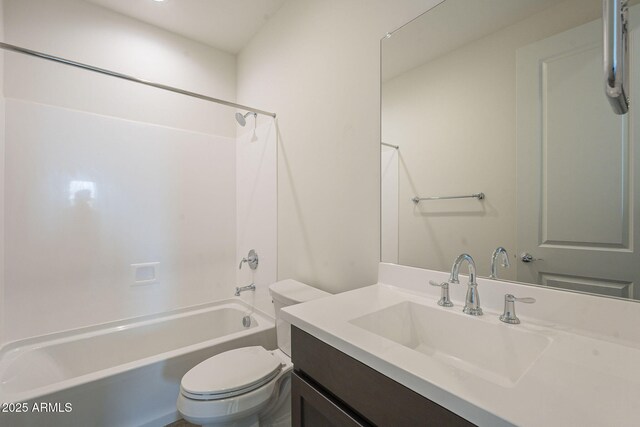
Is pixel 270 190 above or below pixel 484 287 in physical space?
above

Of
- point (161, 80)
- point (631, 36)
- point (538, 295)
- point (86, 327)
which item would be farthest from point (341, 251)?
point (161, 80)

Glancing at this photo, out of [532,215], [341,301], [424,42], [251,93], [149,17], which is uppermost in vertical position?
[149,17]

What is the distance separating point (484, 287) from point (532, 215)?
0.28 meters

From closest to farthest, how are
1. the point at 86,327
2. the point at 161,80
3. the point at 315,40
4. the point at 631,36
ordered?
1. the point at 631,36
2. the point at 315,40
3. the point at 86,327
4. the point at 161,80

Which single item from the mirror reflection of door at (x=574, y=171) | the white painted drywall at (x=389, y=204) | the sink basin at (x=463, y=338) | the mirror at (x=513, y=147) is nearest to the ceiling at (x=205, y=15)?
the mirror at (x=513, y=147)

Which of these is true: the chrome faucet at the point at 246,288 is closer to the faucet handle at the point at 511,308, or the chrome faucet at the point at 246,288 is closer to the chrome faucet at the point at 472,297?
the chrome faucet at the point at 472,297

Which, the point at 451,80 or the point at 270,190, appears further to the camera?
A: the point at 270,190

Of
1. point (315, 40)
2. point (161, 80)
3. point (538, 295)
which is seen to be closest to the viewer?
point (538, 295)

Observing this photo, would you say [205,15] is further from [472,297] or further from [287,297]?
[472,297]

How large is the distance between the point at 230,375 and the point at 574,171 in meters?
1.49

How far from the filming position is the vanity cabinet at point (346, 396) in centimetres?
Result: 55

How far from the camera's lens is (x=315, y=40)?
63.7 inches

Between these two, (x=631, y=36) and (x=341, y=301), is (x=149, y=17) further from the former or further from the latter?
(x=631, y=36)

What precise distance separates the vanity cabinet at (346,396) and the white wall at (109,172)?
173cm
